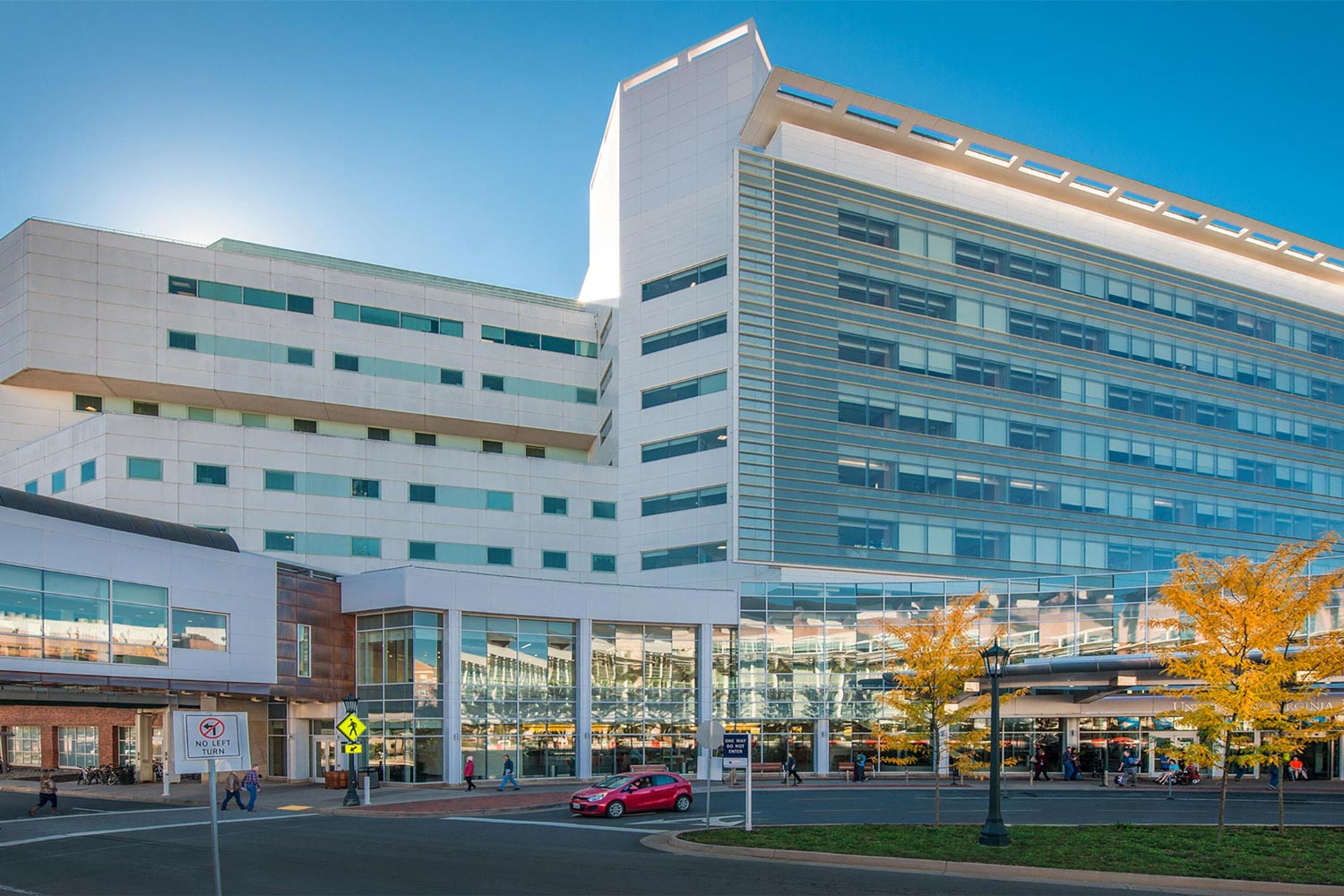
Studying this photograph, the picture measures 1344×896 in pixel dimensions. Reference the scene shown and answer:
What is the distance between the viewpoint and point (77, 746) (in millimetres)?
63625

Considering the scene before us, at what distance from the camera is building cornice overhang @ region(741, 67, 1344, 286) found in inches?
2203

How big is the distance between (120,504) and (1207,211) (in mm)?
60327

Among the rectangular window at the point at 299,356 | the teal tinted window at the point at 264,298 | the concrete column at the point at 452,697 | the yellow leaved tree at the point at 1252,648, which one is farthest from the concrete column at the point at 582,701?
the yellow leaved tree at the point at 1252,648

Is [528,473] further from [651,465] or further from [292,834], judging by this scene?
[292,834]

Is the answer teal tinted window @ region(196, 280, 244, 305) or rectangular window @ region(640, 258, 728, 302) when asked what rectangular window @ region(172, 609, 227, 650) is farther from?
rectangular window @ region(640, 258, 728, 302)

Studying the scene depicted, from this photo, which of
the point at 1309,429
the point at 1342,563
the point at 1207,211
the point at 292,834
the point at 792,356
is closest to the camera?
the point at 292,834

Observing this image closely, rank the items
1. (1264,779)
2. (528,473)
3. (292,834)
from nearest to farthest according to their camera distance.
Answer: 1. (292,834)
2. (1264,779)
3. (528,473)

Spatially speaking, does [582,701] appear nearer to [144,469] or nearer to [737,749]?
[737,749]

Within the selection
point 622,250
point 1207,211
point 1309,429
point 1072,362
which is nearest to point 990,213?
point 1072,362

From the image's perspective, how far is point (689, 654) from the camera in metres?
52.2

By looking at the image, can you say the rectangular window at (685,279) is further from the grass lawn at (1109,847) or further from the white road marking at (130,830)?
the grass lawn at (1109,847)

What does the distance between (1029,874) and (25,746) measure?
65.6 meters

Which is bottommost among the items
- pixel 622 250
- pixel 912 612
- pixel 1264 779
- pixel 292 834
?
pixel 1264 779

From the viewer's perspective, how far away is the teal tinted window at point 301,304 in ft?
190
